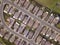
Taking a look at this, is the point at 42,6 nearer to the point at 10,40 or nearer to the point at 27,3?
the point at 27,3

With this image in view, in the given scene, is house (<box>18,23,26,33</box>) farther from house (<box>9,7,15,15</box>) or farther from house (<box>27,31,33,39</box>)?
house (<box>9,7,15,15</box>)

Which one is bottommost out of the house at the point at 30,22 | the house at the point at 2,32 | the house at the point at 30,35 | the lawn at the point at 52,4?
the house at the point at 2,32

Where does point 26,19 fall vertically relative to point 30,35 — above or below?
above

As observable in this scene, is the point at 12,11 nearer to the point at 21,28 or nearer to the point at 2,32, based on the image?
the point at 21,28

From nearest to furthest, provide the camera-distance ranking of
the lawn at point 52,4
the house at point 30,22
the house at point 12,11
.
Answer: the lawn at point 52,4, the house at point 30,22, the house at point 12,11

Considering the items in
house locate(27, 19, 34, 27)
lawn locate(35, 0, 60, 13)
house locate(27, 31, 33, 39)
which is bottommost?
house locate(27, 31, 33, 39)

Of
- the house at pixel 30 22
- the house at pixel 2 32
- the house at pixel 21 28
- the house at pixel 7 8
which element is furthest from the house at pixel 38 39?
the house at pixel 7 8

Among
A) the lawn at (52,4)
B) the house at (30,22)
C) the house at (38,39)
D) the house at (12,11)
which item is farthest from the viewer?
the house at (12,11)

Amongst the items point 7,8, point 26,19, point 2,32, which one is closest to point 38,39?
point 26,19

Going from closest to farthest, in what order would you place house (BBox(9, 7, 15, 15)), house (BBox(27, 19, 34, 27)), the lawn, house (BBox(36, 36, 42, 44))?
the lawn < house (BBox(36, 36, 42, 44)) < house (BBox(27, 19, 34, 27)) < house (BBox(9, 7, 15, 15))

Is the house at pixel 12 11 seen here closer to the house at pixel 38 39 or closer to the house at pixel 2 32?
the house at pixel 2 32

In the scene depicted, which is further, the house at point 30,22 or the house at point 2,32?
the house at point 2,32

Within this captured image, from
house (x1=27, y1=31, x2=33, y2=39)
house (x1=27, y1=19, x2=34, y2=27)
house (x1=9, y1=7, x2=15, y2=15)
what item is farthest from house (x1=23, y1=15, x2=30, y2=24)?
house (x1=9, y1=7, x2=15, y2=15)

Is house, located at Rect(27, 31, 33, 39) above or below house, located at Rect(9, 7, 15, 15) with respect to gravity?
below
